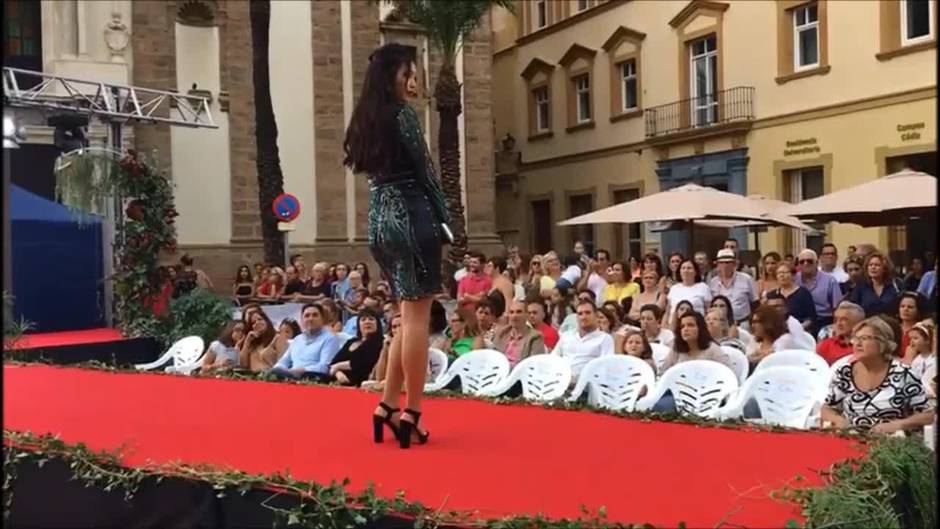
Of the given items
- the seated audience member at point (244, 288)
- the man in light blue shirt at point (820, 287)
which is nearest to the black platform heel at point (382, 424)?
the man in light blue shirt at point (820, 287)

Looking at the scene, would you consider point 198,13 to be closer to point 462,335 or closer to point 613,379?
point 462,335

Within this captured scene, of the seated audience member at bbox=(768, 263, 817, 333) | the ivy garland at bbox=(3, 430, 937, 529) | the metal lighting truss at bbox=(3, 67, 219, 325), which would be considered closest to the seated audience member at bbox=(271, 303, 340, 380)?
the ivy garland at bbox=(3, 430, 937, 529)

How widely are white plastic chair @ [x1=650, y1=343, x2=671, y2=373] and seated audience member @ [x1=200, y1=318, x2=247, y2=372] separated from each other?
13.9 feet

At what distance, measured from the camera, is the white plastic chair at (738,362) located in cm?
751

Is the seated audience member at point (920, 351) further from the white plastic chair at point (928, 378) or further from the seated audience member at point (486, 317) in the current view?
the seated audience member at point (486, 317)

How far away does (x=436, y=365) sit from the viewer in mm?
8727

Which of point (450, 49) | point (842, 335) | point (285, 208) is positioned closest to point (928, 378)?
point (842, 335)

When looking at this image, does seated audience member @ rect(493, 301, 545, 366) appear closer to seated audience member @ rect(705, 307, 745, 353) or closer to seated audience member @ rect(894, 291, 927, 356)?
seated audience member @ rect(705, 307, 745, 353)

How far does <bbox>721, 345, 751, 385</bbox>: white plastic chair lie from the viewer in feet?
24.6

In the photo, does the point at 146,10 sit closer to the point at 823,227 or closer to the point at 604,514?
the point at 823,227

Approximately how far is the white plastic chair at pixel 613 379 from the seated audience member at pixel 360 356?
1908 millimetres

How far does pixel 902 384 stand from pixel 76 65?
66.2ft

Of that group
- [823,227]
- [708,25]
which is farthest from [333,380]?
[708,25]

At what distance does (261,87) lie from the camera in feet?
65.5
